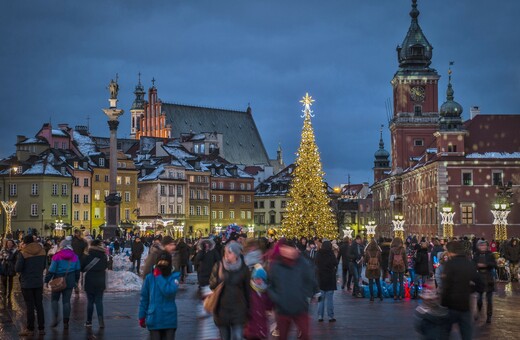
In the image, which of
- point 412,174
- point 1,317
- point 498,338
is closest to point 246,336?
point 498,338

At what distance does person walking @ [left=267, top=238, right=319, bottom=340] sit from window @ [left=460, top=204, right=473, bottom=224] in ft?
204

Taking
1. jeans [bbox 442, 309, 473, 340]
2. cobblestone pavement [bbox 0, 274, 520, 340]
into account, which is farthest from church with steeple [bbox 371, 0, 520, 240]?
jeans [bbox 442, 309, 473, 340]

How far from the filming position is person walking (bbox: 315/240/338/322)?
17141 millimetres

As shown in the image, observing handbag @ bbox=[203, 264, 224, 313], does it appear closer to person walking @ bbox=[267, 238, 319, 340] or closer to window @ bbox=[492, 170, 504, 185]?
person walking @ bbox=[267, 238, 319, 340]

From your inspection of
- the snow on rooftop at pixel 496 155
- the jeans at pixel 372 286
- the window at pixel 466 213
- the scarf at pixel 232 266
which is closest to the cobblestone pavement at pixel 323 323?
the jeans at pixel 372 286

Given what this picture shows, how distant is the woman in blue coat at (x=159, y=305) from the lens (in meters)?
9.84

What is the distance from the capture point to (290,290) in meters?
10.9

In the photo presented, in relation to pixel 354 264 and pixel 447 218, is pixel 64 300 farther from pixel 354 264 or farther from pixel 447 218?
pixel 447 218

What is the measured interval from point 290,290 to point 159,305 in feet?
6.04

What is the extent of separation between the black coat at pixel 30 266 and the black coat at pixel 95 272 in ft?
2.77

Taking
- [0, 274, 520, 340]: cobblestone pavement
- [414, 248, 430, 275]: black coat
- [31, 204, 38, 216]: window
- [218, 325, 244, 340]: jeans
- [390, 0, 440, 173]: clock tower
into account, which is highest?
[390, 0, 440, 173]: clock tower

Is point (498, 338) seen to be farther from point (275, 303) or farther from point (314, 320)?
point (275, 303)

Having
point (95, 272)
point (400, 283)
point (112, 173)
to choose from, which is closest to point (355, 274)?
point (400, 283)

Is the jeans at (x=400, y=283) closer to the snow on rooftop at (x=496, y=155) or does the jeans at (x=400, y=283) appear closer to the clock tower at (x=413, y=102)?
the snow on rooftop at (x=496, y=155)
